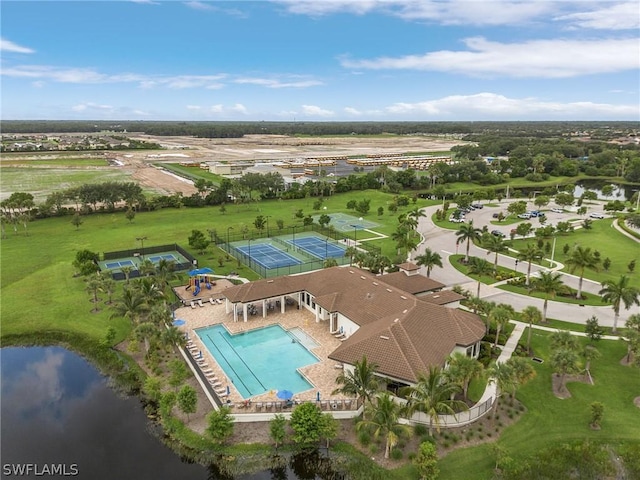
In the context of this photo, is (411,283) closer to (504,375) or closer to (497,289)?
(497,289)

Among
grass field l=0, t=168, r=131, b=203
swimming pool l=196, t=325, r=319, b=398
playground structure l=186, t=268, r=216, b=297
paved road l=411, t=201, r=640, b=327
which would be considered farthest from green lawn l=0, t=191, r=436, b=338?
grass field l=0, t=168, r=131, b=203

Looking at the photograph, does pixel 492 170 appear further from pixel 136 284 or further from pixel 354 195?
pixel 136 284

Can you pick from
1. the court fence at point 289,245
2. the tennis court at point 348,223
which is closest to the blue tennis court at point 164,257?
the court fence at point 289,245

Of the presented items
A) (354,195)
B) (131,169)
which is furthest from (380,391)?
(131,169)

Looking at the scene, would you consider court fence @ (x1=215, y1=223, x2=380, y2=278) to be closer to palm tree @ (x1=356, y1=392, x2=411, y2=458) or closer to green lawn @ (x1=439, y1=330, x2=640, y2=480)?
green lawn @ (x1=439, y1=330, x2=640, y2=480)

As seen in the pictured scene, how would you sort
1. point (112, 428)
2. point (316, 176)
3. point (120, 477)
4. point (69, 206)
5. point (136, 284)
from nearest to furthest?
point (120, 477) → point (112, 428) → point (136, 284) → point (69, 206) → point (316, 176)

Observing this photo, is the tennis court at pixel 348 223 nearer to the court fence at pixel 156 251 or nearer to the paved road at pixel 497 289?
the paved road at pixel 497 289
